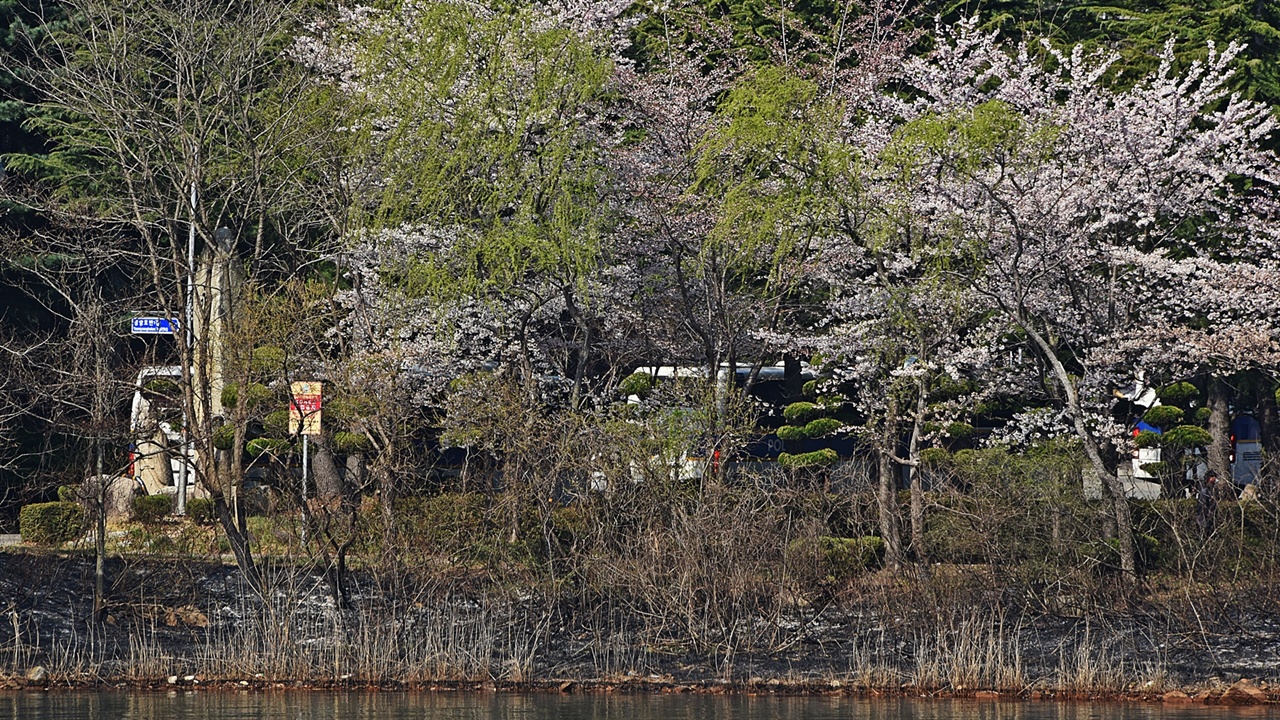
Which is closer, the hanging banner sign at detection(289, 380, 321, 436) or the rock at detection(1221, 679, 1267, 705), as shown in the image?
the rock at detection(1221, 679, 1267, 705)

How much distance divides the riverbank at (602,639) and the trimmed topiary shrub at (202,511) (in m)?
2.35

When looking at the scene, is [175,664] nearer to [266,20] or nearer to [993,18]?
[266,20]

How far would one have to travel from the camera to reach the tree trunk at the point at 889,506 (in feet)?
69.6

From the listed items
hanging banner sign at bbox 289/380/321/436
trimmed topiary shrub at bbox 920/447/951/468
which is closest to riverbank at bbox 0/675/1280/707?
hanging banner sign at bbox 289/380/321/436

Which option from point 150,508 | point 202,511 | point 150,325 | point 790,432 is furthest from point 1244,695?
point 150,508

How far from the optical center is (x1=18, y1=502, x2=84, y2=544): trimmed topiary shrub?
77.5 ft

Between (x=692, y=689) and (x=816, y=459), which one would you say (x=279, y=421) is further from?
(x=692, y=689)

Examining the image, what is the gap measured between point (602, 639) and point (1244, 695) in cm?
742

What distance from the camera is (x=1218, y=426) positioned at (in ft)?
93.2

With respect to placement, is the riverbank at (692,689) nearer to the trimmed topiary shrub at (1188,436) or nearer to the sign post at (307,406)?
the sign post at (307,406)

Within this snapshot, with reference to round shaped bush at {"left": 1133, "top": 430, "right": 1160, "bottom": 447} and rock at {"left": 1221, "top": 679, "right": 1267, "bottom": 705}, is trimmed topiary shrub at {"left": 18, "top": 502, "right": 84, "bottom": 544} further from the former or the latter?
round shaped bush at {"left": 1133, "top": 430, "right": 1160, "bottom": 447}

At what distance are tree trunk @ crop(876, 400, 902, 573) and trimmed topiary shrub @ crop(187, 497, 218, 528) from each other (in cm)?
976

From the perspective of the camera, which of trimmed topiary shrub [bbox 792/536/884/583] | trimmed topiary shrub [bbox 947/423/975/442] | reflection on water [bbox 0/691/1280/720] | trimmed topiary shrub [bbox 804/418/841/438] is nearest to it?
reflection on water [bbox 0/691/1280/720]

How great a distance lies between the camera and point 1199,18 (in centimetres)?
2872
